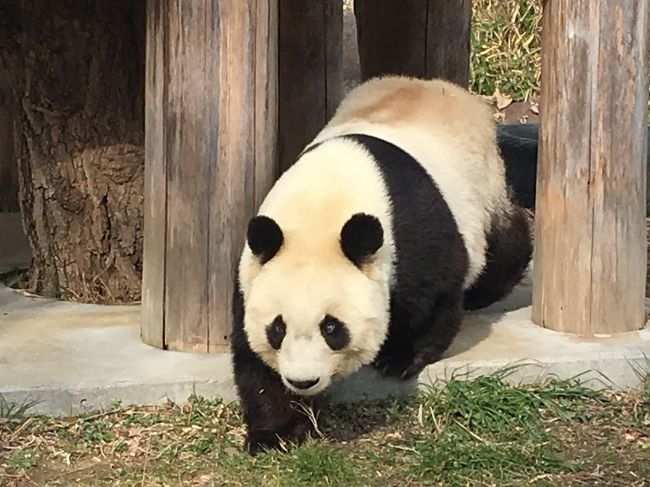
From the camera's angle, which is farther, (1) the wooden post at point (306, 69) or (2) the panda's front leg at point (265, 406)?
(1) the wooden post at point (306, 69)

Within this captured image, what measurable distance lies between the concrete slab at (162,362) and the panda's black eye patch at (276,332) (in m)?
0.52

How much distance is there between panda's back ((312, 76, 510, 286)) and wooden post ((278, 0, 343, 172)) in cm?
135

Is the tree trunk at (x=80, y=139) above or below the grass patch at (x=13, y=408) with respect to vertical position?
above

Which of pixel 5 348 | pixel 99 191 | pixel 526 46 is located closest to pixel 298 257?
pixel 5 348

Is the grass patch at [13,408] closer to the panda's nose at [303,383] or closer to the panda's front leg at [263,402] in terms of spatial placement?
the panda's front leg at [263,402]

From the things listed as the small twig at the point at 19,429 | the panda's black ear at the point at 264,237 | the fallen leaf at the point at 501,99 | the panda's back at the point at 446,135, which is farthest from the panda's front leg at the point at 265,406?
the fallen leaf at the point at 501,99

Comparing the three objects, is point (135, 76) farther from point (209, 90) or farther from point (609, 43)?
point (609, 43)

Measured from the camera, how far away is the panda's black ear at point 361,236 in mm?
3527

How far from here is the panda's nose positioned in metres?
3.45

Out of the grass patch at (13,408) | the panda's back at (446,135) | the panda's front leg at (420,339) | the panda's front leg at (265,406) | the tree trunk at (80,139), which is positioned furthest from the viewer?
the tree trunk at (80,139)

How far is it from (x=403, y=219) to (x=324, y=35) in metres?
2.60

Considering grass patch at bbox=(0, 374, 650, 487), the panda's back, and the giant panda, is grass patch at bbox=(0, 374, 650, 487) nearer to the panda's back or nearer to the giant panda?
the giant panda

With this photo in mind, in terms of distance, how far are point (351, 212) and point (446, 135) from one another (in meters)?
0.99

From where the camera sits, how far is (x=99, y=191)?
5391 mm
